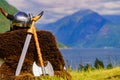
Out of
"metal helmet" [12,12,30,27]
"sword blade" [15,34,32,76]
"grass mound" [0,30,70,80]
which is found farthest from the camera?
"metal helmet" [12,12,30,27]

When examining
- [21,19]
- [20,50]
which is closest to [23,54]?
[20,50]

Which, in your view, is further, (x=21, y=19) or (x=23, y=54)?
(x=21, y=19)

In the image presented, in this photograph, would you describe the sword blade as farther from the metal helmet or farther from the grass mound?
the metal helmet

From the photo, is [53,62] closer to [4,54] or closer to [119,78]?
[4,54]

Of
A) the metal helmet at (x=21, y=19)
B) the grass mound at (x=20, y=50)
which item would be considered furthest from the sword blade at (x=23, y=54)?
the metal helmet at (x=21, y=19)

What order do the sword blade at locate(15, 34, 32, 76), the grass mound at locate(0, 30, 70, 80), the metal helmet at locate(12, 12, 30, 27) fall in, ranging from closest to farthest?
the sword blade at locate(15, 34, 32, 76) < the grass mound at locate(0, 30, 70, 80) < the metal helmet at locate(12, 12, 30, 27)

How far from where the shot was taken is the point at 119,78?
11406 mm

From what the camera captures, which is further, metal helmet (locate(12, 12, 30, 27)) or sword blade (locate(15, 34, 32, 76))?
metal helmet (locate(12, 12, 30, 27))

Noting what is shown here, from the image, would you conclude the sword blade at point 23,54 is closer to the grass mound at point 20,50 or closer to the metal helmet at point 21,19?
the grass mound at point 20,50

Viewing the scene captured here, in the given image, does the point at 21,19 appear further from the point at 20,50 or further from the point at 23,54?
the point at 23,54

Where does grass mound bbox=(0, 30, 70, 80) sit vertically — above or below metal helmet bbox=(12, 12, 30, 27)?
below

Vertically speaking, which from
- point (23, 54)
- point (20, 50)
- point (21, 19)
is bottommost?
point (23, 54)

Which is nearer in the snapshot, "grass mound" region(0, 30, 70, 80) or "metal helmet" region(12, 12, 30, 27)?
"grass mound" region(0, 30, 70, 80)

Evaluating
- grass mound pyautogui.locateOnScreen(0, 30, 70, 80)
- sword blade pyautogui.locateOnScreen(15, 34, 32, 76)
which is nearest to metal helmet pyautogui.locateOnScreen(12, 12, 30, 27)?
grass mound pyautogui.locateOnScreen(0, 30, 70, 80)
